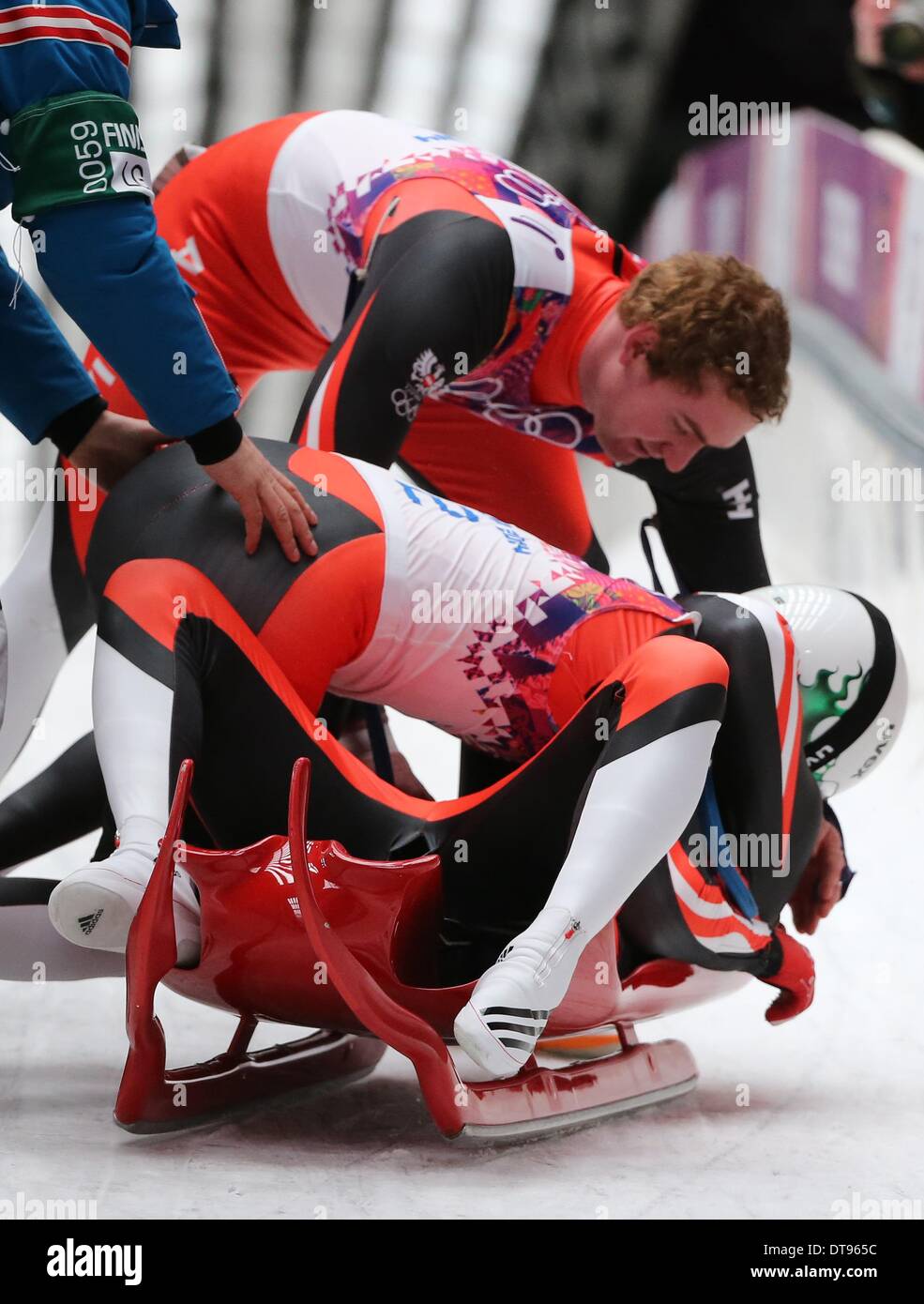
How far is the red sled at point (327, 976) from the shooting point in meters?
1.90

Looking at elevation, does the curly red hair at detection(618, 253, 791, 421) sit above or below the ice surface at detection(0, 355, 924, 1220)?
above

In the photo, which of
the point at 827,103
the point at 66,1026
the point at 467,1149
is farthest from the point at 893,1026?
the point at 827,103

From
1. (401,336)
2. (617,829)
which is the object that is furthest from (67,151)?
(617,829)

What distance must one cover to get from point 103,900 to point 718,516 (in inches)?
59.0

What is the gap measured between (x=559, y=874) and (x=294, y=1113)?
1.94 feet

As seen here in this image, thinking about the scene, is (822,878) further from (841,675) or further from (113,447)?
(113,447)

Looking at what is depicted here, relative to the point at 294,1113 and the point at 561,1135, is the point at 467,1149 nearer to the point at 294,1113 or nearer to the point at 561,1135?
the point at 561,1135

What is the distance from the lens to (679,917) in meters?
2.11

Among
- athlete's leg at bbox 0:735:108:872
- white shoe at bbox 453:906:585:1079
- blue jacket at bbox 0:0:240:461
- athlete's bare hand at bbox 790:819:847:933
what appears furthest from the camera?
athlete's leg at bbox 0:735:108:872

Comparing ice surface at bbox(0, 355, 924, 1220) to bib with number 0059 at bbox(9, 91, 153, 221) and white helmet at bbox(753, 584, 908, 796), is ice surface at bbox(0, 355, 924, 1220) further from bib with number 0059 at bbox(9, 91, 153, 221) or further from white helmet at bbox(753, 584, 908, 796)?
bib with number 0059 at bbox(9, 91, 153, 221)

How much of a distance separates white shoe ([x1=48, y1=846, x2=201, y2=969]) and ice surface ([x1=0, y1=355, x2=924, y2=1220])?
0.28 m

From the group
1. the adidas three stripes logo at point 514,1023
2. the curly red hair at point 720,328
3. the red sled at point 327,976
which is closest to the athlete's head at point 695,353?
the curly red hair at point 720,328

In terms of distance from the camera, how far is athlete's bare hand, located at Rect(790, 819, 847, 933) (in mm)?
2420

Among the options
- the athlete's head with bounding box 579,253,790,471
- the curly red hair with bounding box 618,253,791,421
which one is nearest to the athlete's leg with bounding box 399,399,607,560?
the athlete's head with bounding box 579,253,790,471
